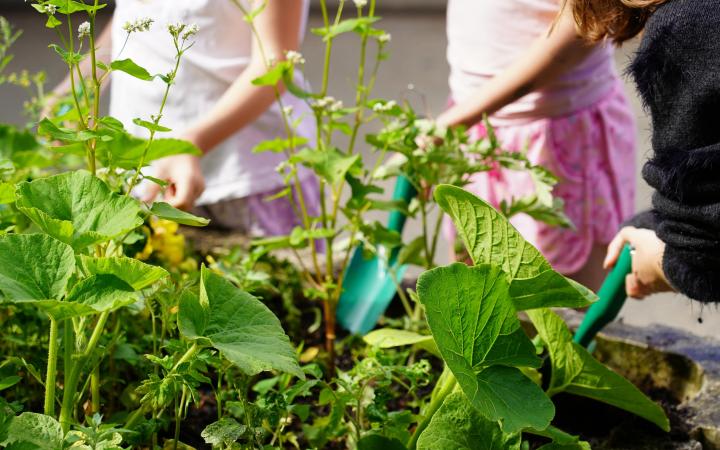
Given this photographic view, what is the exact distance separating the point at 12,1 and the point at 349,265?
490 centimetres

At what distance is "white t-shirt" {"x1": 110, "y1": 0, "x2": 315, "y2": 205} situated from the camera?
1663mm

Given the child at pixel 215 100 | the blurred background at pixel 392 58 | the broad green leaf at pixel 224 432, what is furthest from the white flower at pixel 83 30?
the blurred background at pixel 392 58

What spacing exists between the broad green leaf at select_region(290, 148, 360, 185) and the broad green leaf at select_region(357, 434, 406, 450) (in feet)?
1.28

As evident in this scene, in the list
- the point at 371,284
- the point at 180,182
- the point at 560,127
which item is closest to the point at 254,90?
the point at 180,182

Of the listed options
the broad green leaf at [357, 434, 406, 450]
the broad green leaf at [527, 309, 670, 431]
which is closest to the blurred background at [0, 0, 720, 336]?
the broad green leaf at [527, 309, 670, 431]

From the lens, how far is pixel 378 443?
72 centimetres

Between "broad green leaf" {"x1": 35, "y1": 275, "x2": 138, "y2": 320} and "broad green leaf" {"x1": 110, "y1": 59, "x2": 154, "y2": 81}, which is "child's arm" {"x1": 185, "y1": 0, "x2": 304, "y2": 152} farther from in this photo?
"broad green leaf" {"x1": 35, "y1": 275, "x2": 138, "y2": 320}

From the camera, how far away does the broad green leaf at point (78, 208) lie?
62cm

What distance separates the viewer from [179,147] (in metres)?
0.83

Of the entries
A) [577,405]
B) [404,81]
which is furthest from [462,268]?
[404,81]

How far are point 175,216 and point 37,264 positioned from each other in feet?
0.39

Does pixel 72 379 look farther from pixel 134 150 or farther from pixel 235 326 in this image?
pixel 134 150

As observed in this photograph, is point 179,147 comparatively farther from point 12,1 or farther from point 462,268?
point 12,1

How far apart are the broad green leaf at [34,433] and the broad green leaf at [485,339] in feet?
0.85
